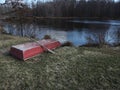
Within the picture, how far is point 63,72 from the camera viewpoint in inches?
171

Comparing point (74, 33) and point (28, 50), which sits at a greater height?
point (28, 50)

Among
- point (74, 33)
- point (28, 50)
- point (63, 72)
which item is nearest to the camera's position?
point (63, 72)

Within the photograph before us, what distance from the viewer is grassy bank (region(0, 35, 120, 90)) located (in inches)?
147

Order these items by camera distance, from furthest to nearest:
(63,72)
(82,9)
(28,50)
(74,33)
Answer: (82,9), (74,33), (28,50), (63,72)

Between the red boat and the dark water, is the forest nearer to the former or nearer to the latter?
the dark water

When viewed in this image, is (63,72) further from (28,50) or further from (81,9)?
(81,9)

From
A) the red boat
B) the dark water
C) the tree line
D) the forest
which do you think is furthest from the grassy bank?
the tree line

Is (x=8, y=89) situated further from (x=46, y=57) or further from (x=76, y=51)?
(x=76, y=51)

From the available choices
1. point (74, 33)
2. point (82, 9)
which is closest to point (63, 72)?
point (74, 33)

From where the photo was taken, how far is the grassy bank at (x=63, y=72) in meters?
3.73

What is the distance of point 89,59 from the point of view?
5211 mm

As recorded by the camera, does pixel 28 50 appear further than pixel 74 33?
No

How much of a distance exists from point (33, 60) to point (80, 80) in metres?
1.89

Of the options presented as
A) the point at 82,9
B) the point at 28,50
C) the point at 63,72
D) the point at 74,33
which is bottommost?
the point at 74,33
